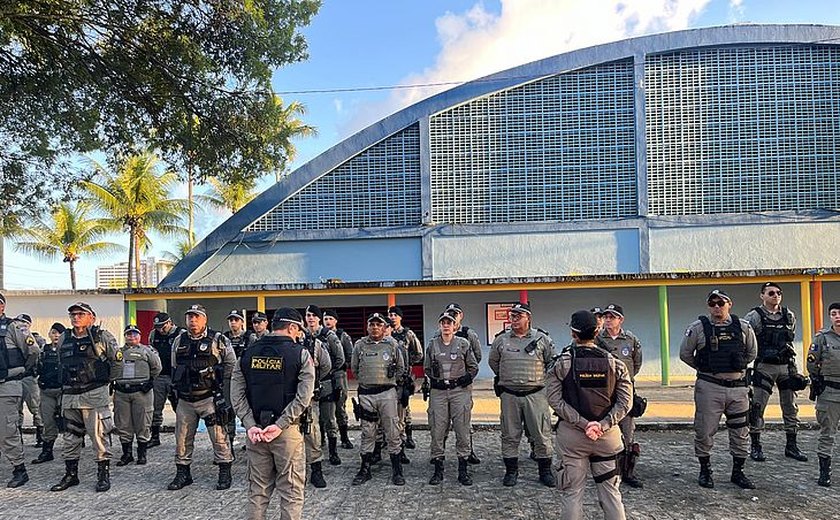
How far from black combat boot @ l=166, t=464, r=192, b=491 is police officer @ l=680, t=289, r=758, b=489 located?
5.50 metres

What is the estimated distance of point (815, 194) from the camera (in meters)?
16.8

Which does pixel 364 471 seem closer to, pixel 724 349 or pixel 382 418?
pixel 382 418

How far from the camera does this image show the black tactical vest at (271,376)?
4977 mm

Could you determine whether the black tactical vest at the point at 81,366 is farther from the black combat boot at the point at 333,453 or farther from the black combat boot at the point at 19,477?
the black combat boot at the point at 333,453

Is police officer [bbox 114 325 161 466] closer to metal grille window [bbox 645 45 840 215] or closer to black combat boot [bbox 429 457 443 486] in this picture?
black combat boot [bbox 429 457 443 486]

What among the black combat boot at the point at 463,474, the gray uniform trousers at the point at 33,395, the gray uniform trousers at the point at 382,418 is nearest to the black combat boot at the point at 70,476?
the gray uniform trousers at the point at 33,395

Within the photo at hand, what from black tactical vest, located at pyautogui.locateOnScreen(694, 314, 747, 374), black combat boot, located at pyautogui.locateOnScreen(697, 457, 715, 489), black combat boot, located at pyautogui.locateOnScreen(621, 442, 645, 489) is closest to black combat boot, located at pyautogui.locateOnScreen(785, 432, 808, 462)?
black combat boot, located at pyautogui.locateOnScreen(697, 457, 715, 489)

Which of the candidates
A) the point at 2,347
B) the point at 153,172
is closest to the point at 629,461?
the point at 2,347

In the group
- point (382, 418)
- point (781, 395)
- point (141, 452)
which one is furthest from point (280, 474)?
point (781, 395)

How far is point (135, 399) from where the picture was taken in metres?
7.81

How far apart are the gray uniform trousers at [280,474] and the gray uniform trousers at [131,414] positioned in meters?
3.52

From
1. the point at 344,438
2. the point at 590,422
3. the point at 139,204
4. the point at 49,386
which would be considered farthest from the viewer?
the point at 139,204

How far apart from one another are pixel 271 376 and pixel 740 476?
190 inches

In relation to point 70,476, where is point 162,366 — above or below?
above
